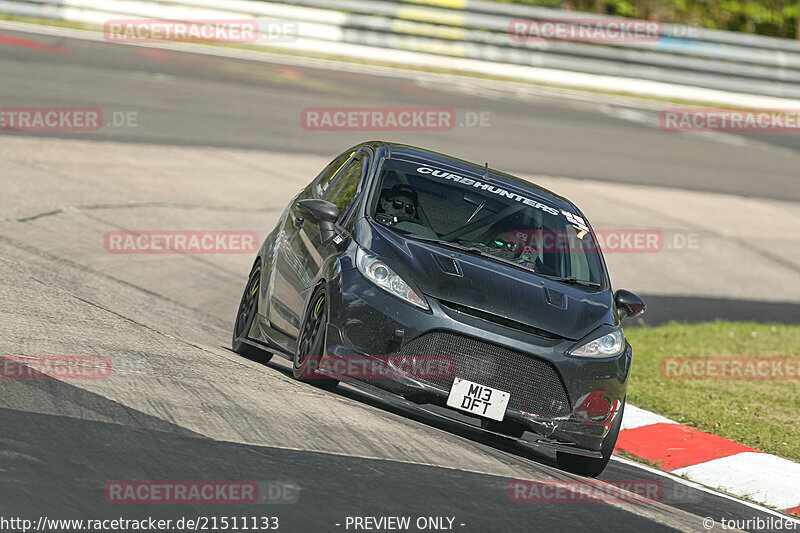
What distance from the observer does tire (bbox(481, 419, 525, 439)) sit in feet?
23.0

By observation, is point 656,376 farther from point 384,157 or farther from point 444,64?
point 444,64

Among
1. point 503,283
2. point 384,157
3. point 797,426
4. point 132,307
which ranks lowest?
point 797,426

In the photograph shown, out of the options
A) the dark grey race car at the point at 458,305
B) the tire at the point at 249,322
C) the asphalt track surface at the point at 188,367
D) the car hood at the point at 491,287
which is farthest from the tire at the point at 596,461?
the tire at the point at 249,322

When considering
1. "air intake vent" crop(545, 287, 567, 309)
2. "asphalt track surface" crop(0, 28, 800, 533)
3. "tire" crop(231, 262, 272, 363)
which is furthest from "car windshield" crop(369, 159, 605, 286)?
"tire" crop(231, 262, 272, 363)

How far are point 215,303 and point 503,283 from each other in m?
4.51

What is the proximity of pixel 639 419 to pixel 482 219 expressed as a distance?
2274 mm

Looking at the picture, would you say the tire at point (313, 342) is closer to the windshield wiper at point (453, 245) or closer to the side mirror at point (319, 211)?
the side mirror at point (319, 211)

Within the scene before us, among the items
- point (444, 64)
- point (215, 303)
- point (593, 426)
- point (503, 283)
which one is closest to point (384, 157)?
point (503, 283)

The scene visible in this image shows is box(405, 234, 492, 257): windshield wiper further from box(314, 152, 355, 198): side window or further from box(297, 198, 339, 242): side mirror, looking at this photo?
box(314, 152, 355, 198): side window

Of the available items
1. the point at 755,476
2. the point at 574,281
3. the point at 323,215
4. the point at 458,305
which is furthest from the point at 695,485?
the point at 323,215

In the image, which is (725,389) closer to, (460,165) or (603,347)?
(460,165)

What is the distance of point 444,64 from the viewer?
25.5 m

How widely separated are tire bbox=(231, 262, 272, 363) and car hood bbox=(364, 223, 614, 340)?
1.72 metres

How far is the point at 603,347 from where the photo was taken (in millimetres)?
7273
